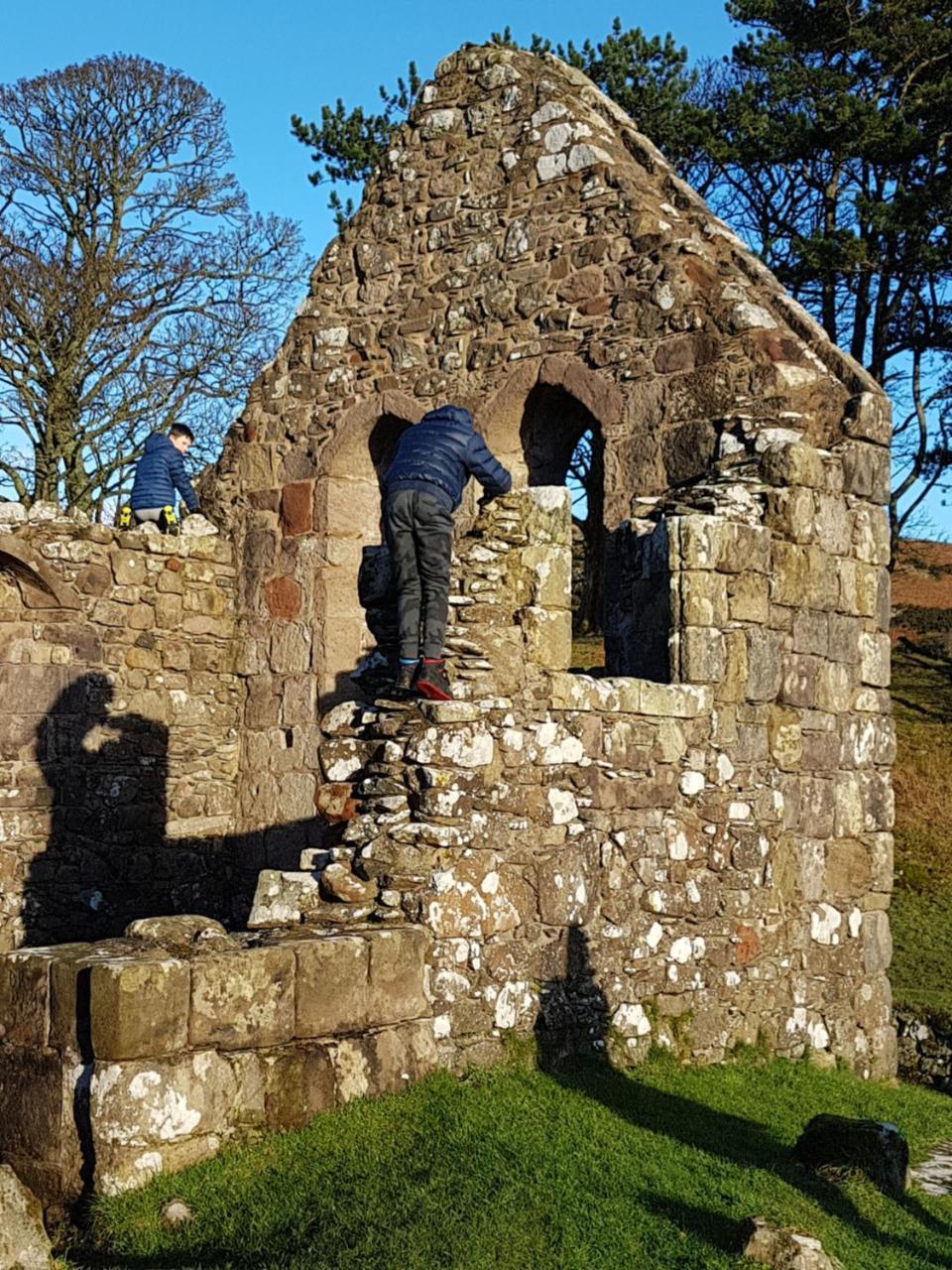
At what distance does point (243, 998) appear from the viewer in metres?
5.48

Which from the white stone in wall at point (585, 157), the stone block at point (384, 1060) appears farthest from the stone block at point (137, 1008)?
the white stone in wall at point (585, 157)

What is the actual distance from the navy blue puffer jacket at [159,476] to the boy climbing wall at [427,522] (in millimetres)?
4494

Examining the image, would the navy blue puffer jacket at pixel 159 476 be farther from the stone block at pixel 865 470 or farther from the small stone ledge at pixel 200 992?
the small stone ledge at pixel 200 992

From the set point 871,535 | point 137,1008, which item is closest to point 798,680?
point 871,535

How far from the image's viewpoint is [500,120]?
10961 millimetres

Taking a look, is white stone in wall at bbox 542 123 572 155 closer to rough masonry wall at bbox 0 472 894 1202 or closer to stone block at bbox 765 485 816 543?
rough masonry wall at bbox 0 472 894 1202

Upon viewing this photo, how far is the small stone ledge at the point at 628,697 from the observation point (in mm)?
7039

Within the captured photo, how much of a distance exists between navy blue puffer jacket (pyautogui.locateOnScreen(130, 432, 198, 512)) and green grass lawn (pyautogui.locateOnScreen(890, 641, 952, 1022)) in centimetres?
627

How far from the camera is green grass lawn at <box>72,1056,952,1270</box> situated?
15.3 feet

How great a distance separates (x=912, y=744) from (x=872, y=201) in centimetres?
757

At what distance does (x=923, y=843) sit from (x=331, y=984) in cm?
960

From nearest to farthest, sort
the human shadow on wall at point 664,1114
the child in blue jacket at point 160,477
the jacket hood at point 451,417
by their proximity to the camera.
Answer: the human shadow on wall at point 664,1114
the jacket hood at point 451,417
the child in blue jacket at point 160,477

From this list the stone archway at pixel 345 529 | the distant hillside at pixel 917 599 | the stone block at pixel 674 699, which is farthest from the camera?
Result: the distant hillside at pixel 917 599

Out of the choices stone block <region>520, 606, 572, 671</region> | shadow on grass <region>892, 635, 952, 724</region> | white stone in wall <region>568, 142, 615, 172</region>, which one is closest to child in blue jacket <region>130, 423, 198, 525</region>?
white stone in wall <region>568, 142, 615, 172</region>
